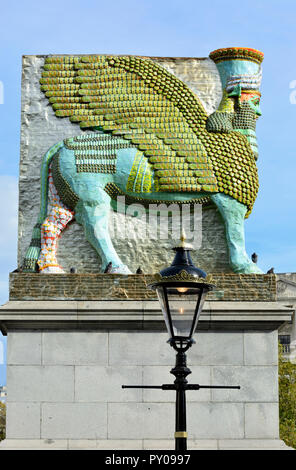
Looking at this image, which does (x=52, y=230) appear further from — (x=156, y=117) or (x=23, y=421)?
(x=23, y=421)

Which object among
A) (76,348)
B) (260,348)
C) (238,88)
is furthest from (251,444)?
(238,88)

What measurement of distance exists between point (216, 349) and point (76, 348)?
2.58 metres

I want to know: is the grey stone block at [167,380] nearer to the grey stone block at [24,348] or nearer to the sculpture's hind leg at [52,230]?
the grey stone block at [24,348]

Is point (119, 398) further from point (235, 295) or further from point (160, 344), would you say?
point (235, 295)

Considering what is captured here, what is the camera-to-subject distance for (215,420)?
1989 centimetres

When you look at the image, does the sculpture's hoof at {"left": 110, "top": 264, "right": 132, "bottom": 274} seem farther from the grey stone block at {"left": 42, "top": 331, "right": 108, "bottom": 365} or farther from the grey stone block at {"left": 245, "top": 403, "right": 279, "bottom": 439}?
the grey stone block at {"left": 245, "top": 403, "right": 279, "bottom": 439}

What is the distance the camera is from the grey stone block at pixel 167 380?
2000 cm

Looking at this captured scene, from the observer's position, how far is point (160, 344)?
2023 cm

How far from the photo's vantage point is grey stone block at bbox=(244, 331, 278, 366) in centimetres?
2023

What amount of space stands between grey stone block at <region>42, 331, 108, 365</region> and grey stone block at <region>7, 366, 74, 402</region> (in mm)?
170

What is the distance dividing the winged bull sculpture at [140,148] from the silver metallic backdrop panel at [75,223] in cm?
19

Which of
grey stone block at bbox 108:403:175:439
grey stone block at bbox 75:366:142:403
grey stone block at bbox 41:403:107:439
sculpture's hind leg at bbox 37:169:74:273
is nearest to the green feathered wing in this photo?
sculpture's hind leg at bbox 37:169:74:273
